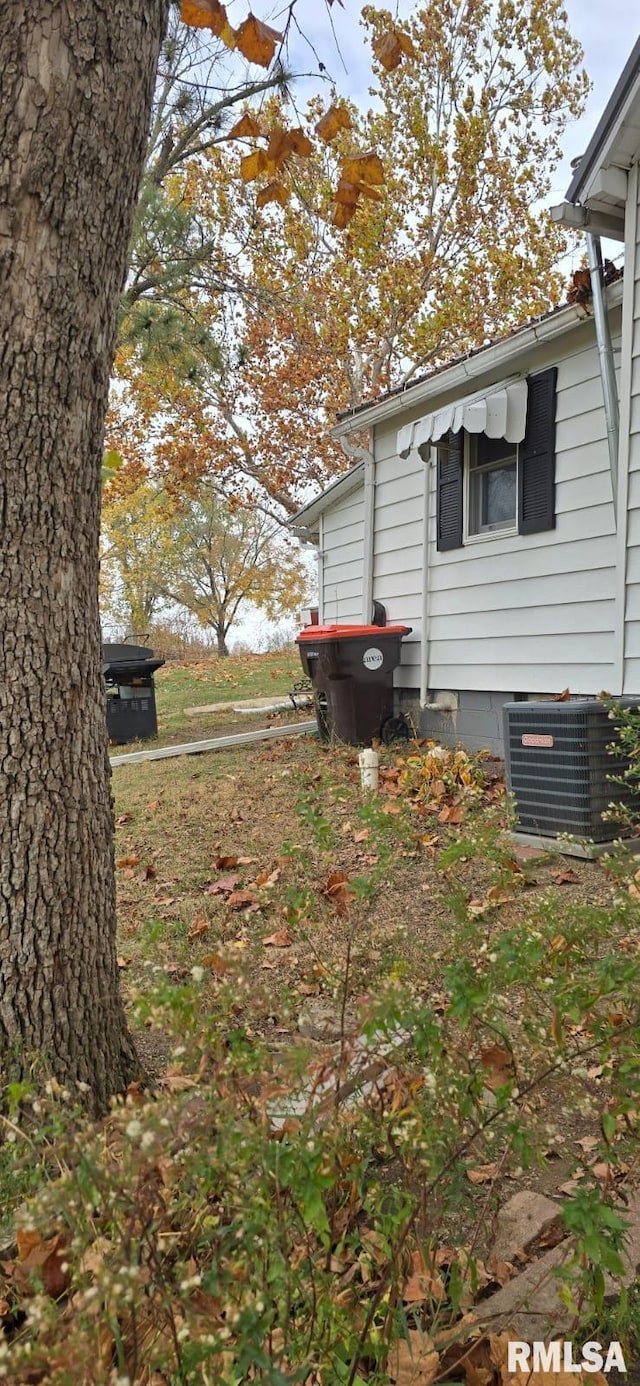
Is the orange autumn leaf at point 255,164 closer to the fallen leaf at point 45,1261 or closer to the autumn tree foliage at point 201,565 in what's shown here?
the fallen leaf at point 45,1261

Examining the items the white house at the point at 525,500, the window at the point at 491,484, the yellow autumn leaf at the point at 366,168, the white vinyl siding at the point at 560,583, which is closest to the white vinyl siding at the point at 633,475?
the white house at the point at 525,500

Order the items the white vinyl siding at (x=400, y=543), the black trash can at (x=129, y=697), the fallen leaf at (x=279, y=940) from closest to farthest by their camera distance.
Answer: the fallen leaf at (x=279, y=940), the white vinyl siding at (x=400, y=543), the black trash can at (x=129, y=697)

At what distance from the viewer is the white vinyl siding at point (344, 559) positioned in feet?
29.1

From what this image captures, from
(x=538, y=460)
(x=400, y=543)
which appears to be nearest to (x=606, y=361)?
(x=538, y=460)

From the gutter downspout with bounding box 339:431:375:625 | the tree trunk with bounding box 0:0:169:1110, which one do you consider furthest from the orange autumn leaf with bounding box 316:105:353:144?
the gutter downspout with bounding box 339:431:375:625

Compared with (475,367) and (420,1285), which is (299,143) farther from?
(475,367)

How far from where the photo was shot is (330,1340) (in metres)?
1.15

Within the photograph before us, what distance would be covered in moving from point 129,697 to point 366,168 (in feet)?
24.6

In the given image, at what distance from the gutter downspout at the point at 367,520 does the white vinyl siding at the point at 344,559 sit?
0.16m

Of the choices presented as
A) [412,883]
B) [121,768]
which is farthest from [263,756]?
[412,883]

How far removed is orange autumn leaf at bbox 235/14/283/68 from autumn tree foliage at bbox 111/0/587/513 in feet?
41.7

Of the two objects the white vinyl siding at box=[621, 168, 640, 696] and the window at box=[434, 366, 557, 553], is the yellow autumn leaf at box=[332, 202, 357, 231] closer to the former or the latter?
the white vinyl siding at box=[621, 168, 640, 696]

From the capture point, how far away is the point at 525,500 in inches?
245

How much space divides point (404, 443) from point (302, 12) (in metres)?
3.61
